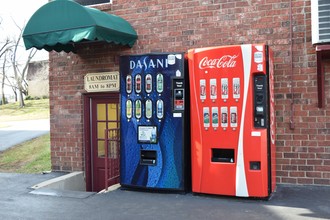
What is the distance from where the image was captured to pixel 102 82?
7648 millimetres

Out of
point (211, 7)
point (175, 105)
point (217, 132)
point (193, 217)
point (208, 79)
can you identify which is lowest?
point (193, 217)

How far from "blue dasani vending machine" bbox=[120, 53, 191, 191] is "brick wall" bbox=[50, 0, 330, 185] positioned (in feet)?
3.38

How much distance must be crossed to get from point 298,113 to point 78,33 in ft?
12.4

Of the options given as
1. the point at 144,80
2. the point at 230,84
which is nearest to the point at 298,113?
the point at 230,84

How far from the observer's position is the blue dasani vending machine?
6.09 meters

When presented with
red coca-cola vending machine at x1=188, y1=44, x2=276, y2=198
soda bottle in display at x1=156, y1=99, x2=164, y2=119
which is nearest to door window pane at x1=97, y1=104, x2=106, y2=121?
soda bottle in display at x1=156, y1=99, x2=164, y2=119

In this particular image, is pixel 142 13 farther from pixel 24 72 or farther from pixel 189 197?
pixel 24 72

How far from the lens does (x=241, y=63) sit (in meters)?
5.66

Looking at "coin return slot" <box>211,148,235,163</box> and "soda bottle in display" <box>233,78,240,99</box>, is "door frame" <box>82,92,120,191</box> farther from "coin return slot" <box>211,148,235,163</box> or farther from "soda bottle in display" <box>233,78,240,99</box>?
"soda bottle in display" <box>233,78,240,99</box>

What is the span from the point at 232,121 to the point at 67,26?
3102mm

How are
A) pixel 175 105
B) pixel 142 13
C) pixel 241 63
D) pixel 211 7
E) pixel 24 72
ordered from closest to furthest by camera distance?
1. pixel 241 63
2. pixel 175 105
3. pixel 211 7
4. pixel 142 13
5. pixel 24 72

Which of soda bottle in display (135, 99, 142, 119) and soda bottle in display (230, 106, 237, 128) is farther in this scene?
soda bottle in display (135, 99, 142, 119)

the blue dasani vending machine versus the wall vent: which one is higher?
the wall vent

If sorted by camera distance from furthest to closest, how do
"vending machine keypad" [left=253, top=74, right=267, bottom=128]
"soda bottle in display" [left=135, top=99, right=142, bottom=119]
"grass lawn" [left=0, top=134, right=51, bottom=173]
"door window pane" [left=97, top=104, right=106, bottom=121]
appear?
"grass lawn" [left=0, top=134, right=51, bottom=173] < "door window pane" [left=97, top=104, right=106, bottom=121] < "soda bottle in display" [left=135, top=99, right=142, bottom=119] < "vending machine keypad" [left=253, top=74, right=267, bottom=128]
